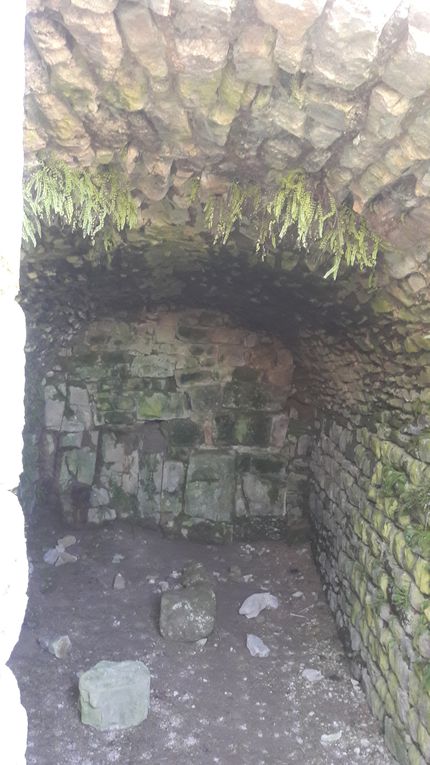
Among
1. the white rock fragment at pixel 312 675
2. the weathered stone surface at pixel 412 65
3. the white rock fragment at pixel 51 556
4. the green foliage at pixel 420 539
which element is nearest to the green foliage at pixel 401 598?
the green foliage at pixel 420 539

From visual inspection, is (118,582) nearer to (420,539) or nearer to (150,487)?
(150,487)

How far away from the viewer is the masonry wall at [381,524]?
277 cm

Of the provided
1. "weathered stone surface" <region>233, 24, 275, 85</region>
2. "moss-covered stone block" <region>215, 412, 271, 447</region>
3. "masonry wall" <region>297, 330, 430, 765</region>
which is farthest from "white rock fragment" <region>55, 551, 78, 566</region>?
"weathered stone surface" <region>233, 24, 275, 85</region>

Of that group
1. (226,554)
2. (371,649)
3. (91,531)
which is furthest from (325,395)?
(91,531)

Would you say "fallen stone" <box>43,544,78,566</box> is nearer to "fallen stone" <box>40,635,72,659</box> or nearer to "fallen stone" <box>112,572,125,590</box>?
"fallen stone" <box>112,572,125,590</box>

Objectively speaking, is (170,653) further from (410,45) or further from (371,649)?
(410,45)

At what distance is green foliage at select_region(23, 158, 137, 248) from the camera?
2363mm

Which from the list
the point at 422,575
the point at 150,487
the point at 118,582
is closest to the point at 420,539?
the point at 422,575

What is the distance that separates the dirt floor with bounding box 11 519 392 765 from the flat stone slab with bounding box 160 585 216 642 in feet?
0.31

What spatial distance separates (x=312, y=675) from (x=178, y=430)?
2.49 meters

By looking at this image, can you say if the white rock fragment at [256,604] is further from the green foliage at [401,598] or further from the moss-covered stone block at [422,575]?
the moss-covered stone block at [422,575]

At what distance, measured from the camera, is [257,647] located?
158 inches

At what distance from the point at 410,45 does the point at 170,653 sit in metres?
3.70

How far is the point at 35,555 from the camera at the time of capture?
16.0ft
